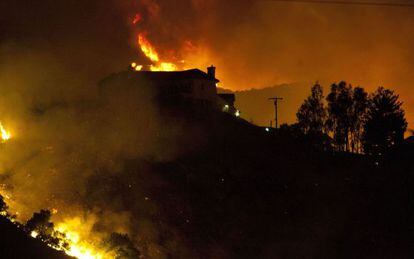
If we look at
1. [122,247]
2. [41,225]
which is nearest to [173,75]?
[41,225]

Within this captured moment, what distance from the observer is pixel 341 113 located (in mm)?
55594

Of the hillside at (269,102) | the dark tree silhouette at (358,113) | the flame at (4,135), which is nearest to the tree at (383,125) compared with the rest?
the dark tree silhouette at (358,113)

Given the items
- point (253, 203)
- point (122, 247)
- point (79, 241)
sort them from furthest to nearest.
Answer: point (253, 203) < point (79, 241) < point (122, 247)

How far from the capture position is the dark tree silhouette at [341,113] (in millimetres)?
55581

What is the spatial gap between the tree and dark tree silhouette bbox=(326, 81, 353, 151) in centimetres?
261

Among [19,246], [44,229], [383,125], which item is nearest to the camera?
[19,246]

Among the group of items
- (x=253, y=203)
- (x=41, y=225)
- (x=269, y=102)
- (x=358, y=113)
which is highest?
(x=269, y=102)

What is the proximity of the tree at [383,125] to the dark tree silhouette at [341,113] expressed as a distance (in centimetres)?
261

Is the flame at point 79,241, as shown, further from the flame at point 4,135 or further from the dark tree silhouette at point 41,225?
the flame at point 4,135

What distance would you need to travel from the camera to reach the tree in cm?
5128

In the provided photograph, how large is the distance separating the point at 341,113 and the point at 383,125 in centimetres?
516

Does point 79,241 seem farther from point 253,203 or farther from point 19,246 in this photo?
point 253,203

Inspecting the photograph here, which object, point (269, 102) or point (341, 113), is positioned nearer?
point (341, 113)

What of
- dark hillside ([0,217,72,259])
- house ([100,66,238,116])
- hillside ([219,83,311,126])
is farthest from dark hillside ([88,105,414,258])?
hillside ([219,83,311,126])
